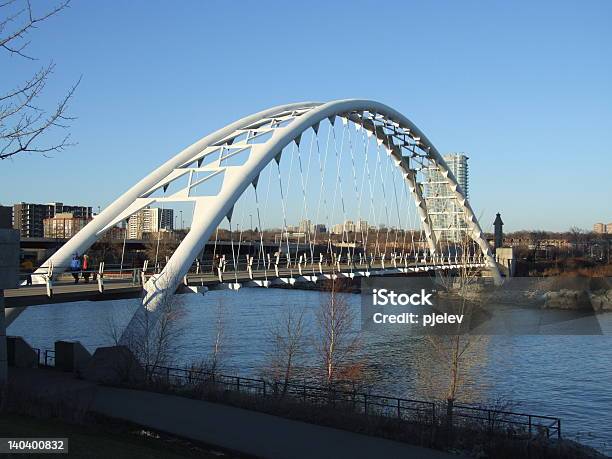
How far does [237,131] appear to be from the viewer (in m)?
27.0

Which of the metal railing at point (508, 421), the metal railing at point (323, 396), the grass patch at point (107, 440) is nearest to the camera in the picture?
the grass patch at point (107, 440)

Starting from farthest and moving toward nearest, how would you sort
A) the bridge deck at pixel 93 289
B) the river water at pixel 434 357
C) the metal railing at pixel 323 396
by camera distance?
the river water at pixel 434 357 → the bridge deck at pixel 93 289 → the metal railing at pixel 323 396

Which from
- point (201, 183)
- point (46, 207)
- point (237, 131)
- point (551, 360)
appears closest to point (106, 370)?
point (201, 183)

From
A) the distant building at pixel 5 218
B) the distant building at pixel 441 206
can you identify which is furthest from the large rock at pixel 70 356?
the distant building at pixel 441 206

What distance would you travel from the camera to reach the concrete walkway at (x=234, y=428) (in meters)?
11.0

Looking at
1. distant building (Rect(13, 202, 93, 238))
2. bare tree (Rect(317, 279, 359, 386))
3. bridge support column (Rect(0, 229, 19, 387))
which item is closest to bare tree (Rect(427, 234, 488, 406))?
bare tree (Rect(317, 279, 359, 386))

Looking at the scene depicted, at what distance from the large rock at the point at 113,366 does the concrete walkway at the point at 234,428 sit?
0.80m

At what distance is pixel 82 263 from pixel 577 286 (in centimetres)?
4649

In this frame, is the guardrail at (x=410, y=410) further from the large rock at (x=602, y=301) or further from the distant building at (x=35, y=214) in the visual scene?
the distant building at (x=35, y=214)

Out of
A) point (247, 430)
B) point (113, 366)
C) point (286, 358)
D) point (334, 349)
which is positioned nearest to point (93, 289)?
point (113, 366)

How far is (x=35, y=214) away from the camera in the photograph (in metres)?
159

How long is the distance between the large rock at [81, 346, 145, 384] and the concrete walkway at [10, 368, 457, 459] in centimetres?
80

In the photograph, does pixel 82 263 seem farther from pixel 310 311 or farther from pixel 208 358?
pixel 310 311

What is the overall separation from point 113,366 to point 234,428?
5.44 metres
